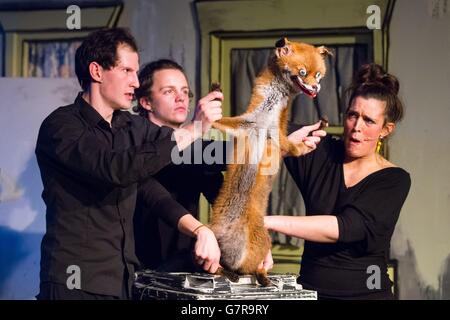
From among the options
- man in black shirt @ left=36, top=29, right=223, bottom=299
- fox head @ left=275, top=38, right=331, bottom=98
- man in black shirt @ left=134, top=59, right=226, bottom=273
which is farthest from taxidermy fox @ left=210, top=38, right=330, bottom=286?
man in black shirt @ left=36, top=29, right=223, bottom=299

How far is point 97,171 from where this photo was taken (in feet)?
6.41

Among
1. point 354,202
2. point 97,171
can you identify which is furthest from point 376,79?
point 97,171

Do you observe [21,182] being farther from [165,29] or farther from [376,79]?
[376,79]

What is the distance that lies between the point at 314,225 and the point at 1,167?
1.49 meters

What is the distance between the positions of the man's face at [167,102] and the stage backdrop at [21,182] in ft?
2.47

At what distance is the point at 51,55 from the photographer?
3076 millimetres

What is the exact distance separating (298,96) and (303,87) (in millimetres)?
871

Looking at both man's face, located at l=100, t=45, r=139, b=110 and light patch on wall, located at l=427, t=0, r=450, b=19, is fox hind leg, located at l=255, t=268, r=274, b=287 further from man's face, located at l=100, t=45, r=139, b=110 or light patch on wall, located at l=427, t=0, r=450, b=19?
light patch on wall, located at l=427, t=0, r=450, b=19

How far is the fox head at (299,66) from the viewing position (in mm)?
2139

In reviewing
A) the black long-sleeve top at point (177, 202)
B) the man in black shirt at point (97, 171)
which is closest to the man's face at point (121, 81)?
the man in black shirt at point (97, 171)

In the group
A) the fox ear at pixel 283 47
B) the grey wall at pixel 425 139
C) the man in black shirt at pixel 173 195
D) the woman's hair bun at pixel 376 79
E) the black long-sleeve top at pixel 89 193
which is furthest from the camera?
the grey wall at pixel 425 139

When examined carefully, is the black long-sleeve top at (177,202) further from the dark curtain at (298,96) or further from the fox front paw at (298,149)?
the dark curtain at (298,96)
